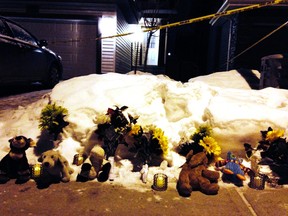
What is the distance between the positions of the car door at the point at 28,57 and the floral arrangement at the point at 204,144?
480 cm

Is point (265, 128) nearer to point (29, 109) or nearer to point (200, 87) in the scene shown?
point (200, 87)

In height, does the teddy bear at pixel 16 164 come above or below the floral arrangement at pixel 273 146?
below

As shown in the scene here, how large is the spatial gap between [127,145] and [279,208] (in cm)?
180

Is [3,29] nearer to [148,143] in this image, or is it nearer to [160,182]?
[148,143]

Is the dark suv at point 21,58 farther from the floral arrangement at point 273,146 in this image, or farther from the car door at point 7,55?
the floral arrangement at point 273,146

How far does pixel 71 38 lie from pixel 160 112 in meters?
8.56

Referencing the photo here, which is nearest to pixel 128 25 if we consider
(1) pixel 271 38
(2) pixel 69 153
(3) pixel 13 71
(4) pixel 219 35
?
(4) pixel 219 35

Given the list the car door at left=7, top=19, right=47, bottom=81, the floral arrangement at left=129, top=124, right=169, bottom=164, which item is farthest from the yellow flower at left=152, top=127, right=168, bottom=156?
the car door at left=7, top=19, right=47, bottom=81

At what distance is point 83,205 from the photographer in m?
2.56

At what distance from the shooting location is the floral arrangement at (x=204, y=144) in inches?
130

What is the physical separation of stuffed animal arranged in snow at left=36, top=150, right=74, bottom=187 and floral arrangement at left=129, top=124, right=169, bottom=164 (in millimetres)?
849

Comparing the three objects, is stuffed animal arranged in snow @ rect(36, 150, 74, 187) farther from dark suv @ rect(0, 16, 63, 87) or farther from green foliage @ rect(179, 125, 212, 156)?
dark suv @ rect(0, 16, 63, 87)

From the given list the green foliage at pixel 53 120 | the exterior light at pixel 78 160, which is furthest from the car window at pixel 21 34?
the exterior light at pixel 78 160

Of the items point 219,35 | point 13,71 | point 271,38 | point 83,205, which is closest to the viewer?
point 83,205
